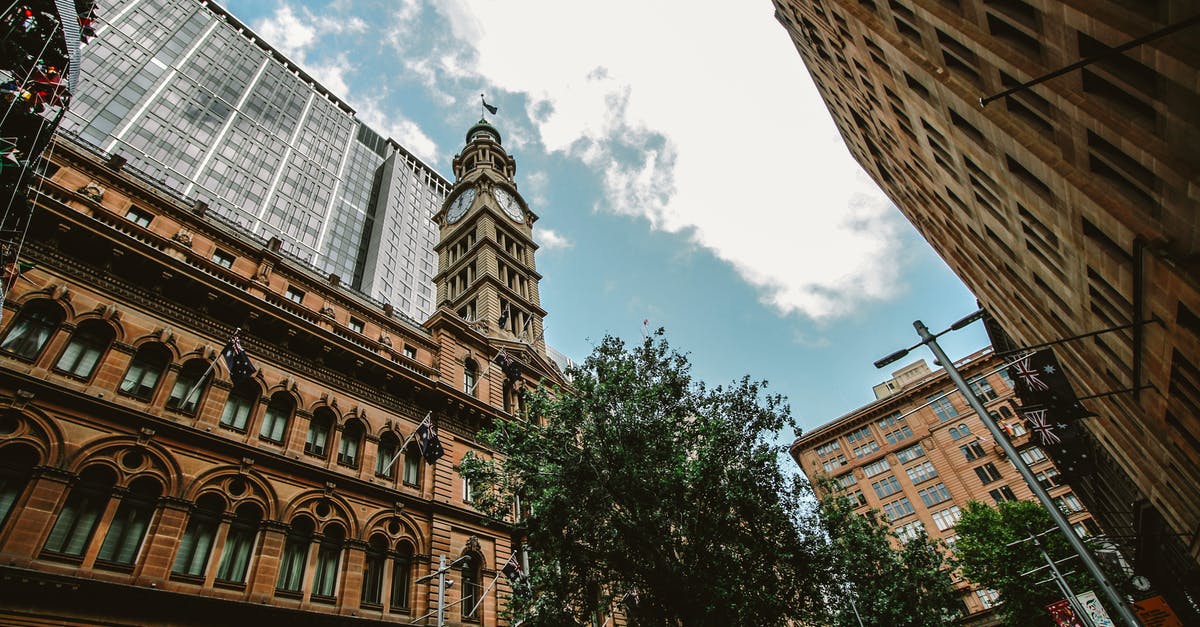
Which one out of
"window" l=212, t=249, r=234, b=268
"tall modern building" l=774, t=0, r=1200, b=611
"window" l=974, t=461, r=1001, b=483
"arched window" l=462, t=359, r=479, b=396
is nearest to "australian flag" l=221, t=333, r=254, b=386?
"window" l=212, t=249, r=234, b=268

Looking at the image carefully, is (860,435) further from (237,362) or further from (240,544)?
(237,362)

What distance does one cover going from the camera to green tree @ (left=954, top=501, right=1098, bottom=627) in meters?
34.1

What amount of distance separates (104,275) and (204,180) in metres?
48.0

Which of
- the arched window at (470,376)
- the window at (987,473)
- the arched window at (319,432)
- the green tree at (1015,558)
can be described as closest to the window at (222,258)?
the arched window at (319,432)

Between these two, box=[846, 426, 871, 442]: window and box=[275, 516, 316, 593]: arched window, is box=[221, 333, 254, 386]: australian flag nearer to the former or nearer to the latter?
box=[275, 516, 316, 593]: arched window

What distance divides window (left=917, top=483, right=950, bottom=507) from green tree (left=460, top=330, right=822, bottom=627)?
4826 centimetres

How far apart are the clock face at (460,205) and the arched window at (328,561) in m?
35.4

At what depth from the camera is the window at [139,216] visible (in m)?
19.8

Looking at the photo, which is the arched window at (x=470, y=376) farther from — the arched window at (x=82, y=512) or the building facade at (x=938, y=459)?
the building facade at (x=938, y=459)

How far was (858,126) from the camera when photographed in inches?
1404

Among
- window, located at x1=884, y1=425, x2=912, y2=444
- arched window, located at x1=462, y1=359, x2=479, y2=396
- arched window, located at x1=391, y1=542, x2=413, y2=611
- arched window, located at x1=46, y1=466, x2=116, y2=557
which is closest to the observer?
arched window, located at x1=46, y1=466, x2=116, y2=557

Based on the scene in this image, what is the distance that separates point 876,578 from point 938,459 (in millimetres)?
46268

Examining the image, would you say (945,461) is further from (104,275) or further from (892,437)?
(104,275)

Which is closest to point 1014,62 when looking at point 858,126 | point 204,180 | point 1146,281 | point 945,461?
point 1146,281
